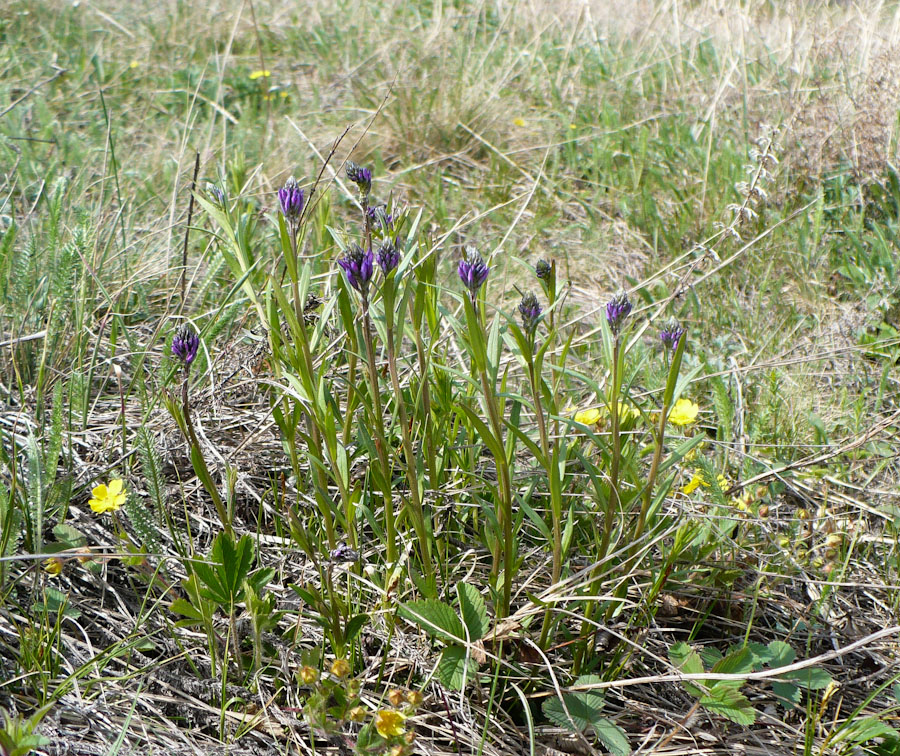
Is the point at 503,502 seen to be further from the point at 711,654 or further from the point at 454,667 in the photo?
the point at 711,654

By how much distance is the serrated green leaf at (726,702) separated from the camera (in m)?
1.25

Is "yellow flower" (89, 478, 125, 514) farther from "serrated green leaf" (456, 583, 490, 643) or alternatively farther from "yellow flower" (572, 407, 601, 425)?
"yellow flower" (572, 407, 601, 425)

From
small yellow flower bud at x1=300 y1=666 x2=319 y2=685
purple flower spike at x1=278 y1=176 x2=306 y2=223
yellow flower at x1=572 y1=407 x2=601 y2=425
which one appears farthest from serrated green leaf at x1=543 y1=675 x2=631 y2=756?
purple flower spike at x1=278 y1=176 x2=306 y2=223

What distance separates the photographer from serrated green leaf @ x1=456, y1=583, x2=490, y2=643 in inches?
51.1

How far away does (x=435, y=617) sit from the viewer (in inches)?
50.0

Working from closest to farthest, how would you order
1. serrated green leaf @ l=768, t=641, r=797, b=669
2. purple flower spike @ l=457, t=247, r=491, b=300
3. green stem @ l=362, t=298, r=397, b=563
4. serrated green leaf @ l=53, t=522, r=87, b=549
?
purple flower spike @ l=457, t=247, r=491, b=300 < green stem @ l=362, t=298, r=397, b=563 < serrated green leaf @ l=768, t=641, r=797, b=669 < serrated green leaf @ l=53, t=522, r=87, b=549

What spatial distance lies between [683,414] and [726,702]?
0.61 m

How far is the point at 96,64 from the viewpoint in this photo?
13.6 feet

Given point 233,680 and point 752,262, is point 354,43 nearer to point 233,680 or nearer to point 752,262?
point 752,262

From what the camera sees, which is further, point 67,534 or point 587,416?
point 587,416

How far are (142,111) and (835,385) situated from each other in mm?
3280

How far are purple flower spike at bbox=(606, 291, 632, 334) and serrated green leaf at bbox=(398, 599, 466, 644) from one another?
52 cm

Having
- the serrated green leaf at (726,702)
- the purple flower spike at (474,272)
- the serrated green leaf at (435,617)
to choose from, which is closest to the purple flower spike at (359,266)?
the purple flower spike at (474,272)

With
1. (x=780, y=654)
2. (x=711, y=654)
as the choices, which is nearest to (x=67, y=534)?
(x=711, y=654)
